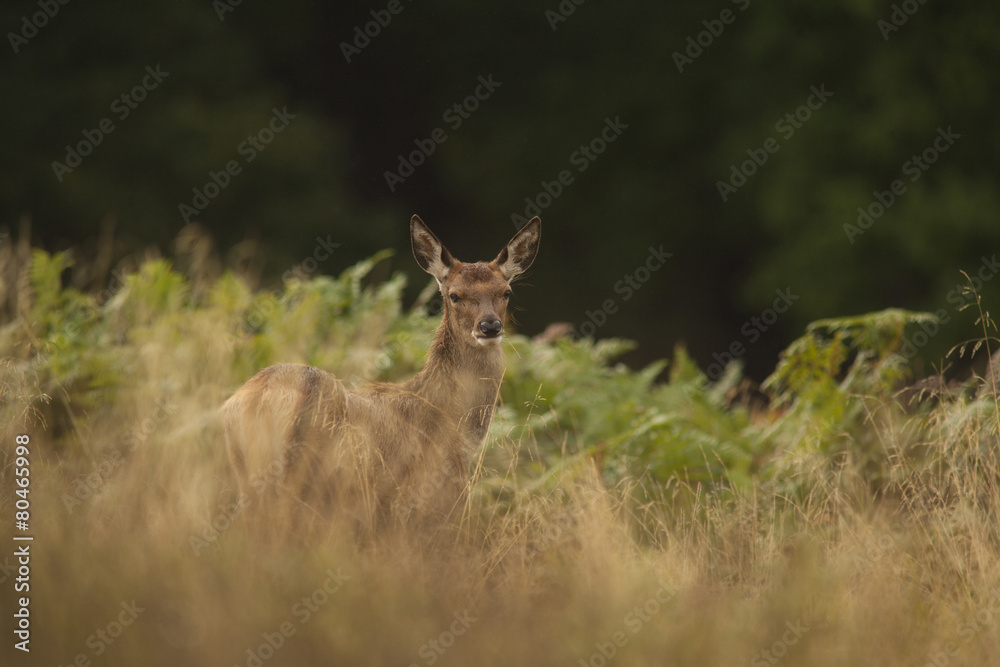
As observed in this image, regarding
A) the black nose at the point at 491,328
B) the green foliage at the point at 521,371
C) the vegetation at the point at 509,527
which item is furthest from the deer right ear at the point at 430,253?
the vegetation at the point at 509,527

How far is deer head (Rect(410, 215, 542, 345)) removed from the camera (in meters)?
5.32

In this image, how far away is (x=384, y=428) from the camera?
482 centimetres

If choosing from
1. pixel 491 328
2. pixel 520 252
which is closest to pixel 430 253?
pixel 520 252

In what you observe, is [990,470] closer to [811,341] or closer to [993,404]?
[993,404]

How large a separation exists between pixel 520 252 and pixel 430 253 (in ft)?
1.65

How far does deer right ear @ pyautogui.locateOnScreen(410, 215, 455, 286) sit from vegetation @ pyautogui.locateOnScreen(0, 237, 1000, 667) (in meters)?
1.05

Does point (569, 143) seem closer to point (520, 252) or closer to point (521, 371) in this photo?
point (521, 371)

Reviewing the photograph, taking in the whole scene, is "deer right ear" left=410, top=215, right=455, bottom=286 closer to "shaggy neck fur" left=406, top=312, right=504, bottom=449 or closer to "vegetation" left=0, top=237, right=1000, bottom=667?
"shaggy neck fur" left=406, top=312, right=504, bottom=449

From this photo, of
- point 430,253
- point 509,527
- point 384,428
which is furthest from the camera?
point 430,253

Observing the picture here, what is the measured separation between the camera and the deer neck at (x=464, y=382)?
5254mm

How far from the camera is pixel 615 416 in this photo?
7375 millimetres

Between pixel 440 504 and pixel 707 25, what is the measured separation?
1512 centimetres

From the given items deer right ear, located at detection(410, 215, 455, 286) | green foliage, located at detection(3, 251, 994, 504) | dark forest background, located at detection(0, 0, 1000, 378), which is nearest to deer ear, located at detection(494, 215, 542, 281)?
deer right ear, located at detection(410, 215, 455, 286)

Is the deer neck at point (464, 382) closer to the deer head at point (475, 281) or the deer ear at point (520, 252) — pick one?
the deer head at point (475, 281)
